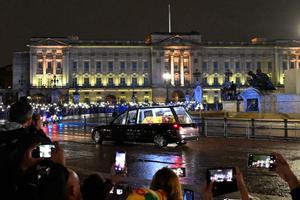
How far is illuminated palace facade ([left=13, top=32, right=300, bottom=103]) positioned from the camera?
127 metres

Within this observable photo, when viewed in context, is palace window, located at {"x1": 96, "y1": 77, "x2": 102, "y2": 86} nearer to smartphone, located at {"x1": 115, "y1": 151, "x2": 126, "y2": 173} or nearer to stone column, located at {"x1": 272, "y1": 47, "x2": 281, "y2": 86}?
stone column, located at {"x1": 272, "y1": 47, "x2": 281, "y2": 86}

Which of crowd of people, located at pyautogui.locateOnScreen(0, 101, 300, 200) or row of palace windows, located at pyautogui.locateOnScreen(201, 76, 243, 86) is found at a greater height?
row of palace windows, located at pyautogui.locateOnScreen(201, 76, 243, 86)

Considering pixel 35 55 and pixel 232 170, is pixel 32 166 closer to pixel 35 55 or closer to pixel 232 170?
pixel 232 170

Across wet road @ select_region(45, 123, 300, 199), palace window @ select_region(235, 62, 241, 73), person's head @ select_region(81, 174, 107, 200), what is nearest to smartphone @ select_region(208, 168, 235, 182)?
person's head @ select_region(81, 174, 107, 200)

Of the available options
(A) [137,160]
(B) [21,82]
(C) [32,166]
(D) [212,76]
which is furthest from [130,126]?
(D) [212,76]

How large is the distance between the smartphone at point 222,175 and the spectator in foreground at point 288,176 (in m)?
0.46

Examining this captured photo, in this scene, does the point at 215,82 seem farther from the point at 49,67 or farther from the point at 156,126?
the point at 156,126

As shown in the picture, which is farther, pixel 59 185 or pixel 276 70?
pixel 276 70

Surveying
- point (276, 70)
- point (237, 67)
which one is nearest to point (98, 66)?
point (237, 67)

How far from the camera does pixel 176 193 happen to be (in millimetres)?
3785

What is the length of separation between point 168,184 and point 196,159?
37.1 feet

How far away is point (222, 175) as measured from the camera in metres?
3.90

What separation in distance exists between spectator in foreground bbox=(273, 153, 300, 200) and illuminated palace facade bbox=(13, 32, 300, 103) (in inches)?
4821

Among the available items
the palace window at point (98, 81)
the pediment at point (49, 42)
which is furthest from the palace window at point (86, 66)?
the pediment at point (49, 42)
